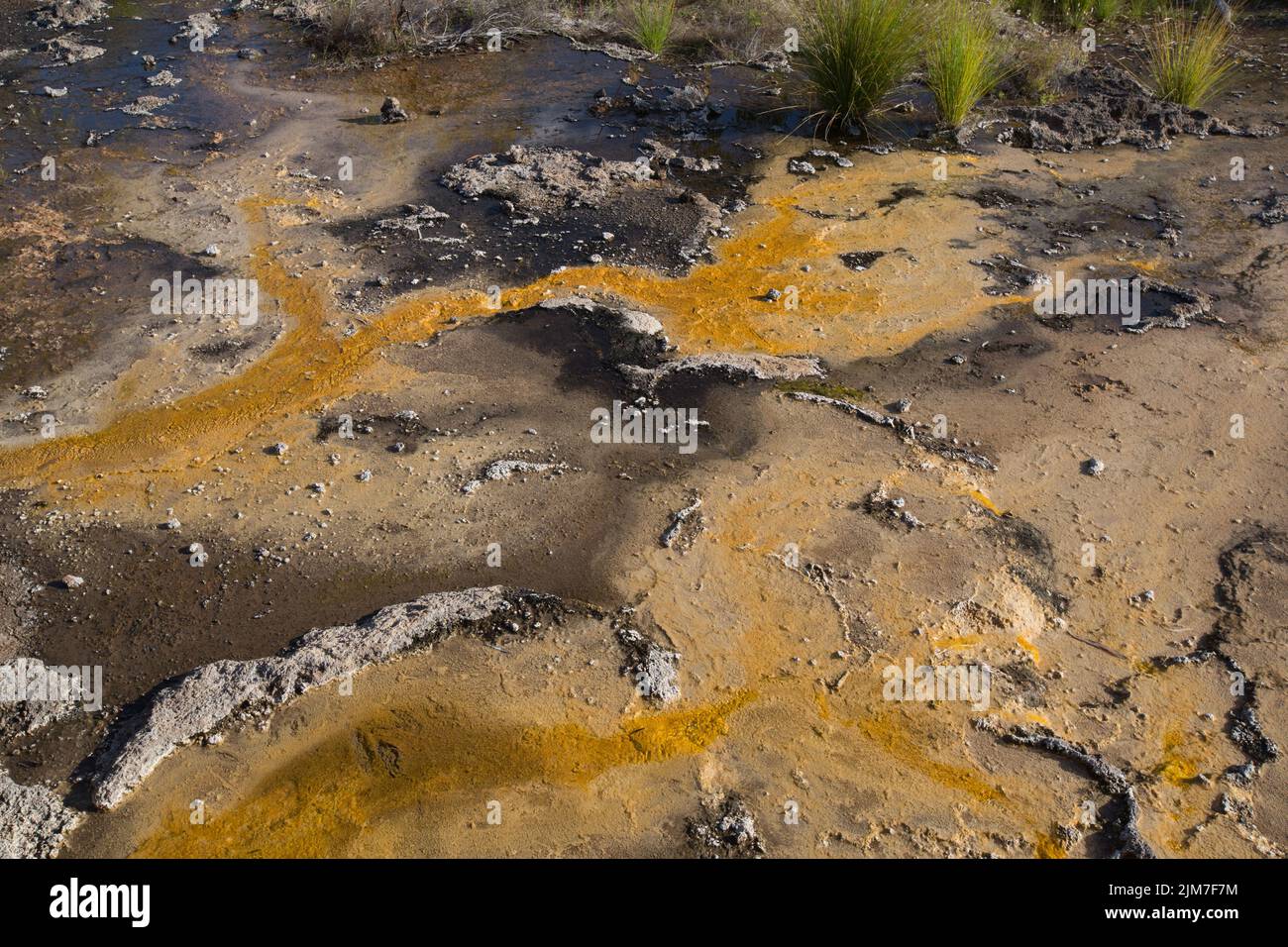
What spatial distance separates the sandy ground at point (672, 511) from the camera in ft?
Result: 11.4

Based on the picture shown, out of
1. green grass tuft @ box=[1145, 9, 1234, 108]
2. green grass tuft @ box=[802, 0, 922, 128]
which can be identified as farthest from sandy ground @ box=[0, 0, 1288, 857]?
green grass tuft @ box=[1145, 9, 1234, 108]

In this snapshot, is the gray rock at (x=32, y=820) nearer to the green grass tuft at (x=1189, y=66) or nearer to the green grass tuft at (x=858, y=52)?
the green grass tuft at (x=858, y=52)

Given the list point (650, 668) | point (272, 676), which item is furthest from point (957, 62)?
point (272, 676)

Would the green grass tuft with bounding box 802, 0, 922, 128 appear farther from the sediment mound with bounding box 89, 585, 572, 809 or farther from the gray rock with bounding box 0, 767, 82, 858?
the gray rock with bounding box 0, 767, 82, 858

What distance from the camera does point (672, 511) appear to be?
4.55 meters

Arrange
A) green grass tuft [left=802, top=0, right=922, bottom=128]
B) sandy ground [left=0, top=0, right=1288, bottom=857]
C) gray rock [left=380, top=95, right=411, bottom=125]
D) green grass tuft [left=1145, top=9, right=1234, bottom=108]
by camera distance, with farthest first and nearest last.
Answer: green grass tuft [left=1145, top=9, right=1234, bottom=108] < gray rock [left=380, top=95, right=411, bottom=125] < green grass tuft [left=802, top=0, right=922, bottom=128] < sandy ground [left=0, top=0, right=1288, bottom=857]

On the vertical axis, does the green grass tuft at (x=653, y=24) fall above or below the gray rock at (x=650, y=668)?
above

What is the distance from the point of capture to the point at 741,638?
398 cm

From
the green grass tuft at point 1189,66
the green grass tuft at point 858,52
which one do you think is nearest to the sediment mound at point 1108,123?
the green grass tuft at point 1189,66

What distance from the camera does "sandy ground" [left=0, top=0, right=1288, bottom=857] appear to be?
347 cm

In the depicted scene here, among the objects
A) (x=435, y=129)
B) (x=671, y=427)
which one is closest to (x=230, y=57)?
(x=435, y=129)

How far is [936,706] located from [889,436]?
5.35 feet

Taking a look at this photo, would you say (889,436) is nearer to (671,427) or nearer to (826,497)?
(826,497)

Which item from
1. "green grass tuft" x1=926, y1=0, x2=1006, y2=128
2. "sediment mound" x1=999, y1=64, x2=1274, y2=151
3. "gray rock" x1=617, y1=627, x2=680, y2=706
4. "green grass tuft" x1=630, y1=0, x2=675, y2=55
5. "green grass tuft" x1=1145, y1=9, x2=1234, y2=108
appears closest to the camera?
"gray rock" x1=617, y1=627, x2=680, y2=706
